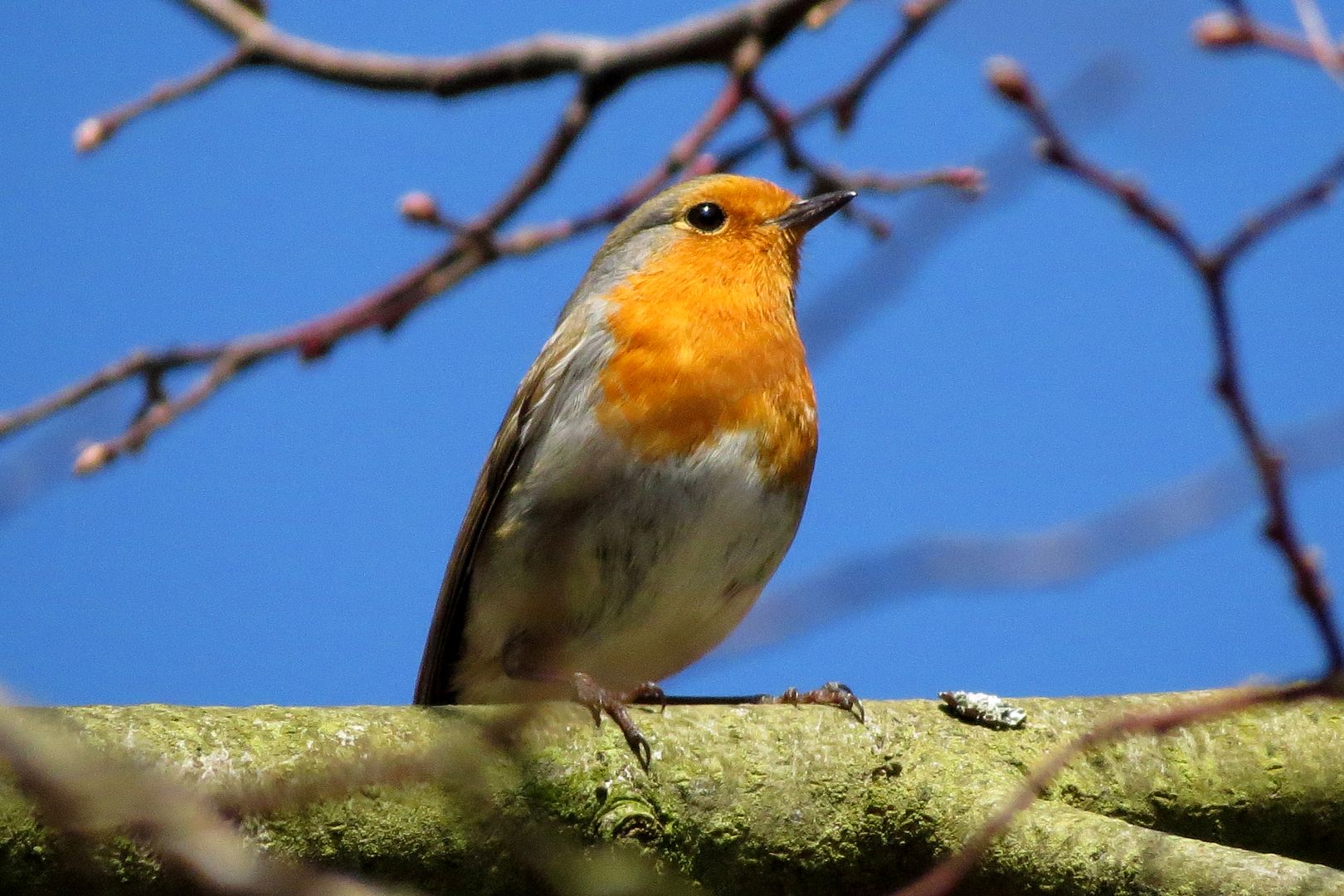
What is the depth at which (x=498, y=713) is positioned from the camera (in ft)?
9.05

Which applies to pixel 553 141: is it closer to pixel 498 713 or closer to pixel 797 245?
pixel 498 713

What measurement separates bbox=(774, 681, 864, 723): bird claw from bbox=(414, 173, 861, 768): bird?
0.01 metres

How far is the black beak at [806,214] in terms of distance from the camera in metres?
4.77

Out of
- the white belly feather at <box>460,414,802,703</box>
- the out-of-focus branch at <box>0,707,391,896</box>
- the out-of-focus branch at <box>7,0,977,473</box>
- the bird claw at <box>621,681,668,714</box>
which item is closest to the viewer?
the out-of-focus branch at <box>0,707,391,896</box>

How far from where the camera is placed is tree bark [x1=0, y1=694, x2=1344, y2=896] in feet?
8.36

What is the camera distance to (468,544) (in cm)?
431

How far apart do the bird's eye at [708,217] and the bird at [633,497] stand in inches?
9.7

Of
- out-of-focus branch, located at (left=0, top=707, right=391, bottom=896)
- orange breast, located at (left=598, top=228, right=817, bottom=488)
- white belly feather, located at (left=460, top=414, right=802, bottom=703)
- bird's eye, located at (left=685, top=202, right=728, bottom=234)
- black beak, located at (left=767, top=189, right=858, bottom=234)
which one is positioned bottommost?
out-of-focus branch, located at (left=0, top=707, right=391, bottom=896)

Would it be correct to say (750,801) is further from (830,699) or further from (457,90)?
(457,90)

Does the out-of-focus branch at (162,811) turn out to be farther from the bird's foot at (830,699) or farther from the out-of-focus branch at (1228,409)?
the bird's foot at (830,699)

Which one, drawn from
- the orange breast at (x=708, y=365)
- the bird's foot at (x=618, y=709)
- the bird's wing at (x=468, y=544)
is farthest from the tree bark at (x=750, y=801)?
the bird's wing at (x=468, y=544)

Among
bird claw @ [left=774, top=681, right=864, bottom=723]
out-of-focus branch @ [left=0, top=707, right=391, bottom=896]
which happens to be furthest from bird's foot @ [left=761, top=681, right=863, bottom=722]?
out-of-focus branch @ [left=0, top=707, right=391, bottom=896]

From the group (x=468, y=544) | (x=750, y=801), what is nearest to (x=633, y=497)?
(x=468, y=544)

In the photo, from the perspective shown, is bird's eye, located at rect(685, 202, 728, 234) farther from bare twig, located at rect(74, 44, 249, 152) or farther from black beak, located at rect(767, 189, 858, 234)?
bare twig, located at rect(74, 44, 249, 152)
